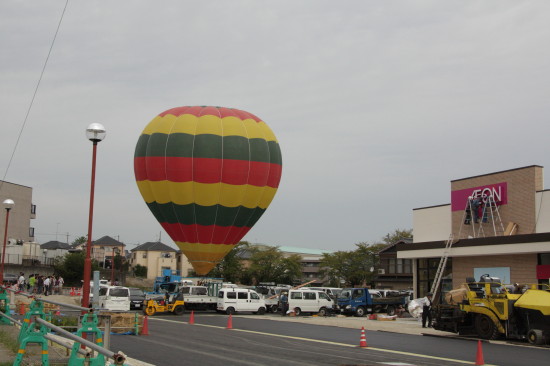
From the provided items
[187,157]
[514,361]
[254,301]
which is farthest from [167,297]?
[514,361]

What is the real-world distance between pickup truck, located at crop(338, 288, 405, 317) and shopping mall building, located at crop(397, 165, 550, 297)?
83.1 inches

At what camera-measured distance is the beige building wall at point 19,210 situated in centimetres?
8644

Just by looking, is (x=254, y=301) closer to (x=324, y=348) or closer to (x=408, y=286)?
(x=324, y=348)

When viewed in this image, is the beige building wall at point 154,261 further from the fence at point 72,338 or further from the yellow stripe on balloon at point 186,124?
the fence at point 72,338

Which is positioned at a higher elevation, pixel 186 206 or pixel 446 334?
pixel 186 206

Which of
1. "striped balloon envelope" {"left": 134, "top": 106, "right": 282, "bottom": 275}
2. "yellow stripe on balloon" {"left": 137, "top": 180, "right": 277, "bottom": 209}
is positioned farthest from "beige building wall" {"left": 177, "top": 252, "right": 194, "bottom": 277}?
"yellow stripe on balloon" {"left": 137, "top": 180, "right": 277, "bottom": 209}

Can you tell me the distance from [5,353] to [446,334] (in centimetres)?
1922

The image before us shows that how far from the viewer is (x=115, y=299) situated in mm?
38062

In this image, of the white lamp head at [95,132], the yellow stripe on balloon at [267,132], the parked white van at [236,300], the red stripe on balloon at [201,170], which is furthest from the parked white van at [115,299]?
the white lamp head at [95,132]

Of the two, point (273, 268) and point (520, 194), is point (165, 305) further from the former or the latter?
point (273, 268)

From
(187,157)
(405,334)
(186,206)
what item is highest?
(187,157)

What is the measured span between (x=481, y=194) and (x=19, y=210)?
225 ft

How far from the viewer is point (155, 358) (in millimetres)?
17531

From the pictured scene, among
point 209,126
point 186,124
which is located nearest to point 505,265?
point 209,126
